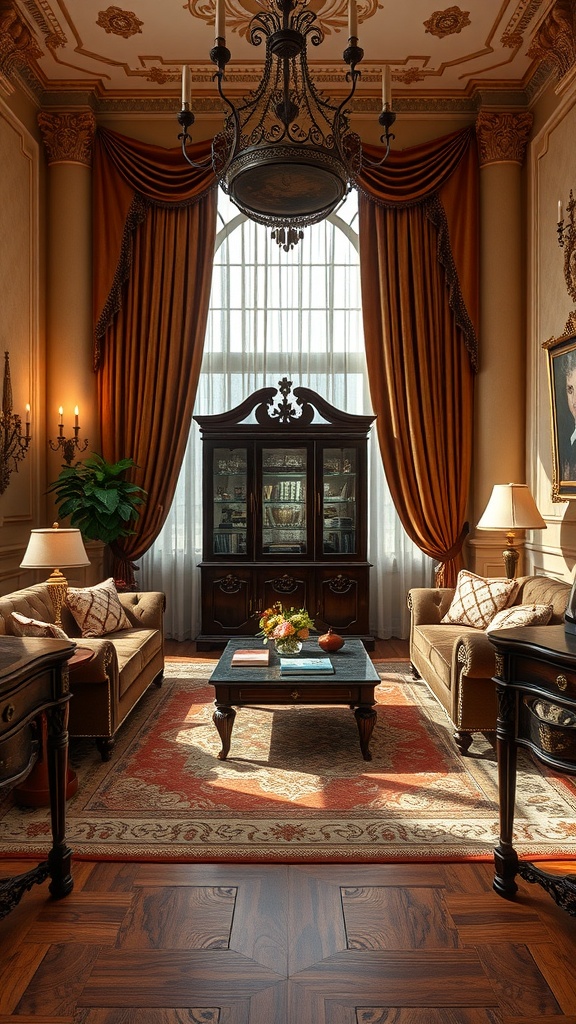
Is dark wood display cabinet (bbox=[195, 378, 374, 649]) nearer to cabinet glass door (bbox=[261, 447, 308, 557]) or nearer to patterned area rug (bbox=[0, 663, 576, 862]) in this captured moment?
cabinet glass door (bbox=[261, 447, 308, 557])

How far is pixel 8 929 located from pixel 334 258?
5.98 meters

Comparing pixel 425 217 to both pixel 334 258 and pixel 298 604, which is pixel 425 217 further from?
pixel 298 604

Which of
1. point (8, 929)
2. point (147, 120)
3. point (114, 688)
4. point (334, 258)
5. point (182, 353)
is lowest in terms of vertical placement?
point (8, 929)

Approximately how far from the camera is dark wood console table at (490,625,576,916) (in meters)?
Result: 2.40

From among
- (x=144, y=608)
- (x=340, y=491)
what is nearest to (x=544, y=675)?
(x=144, y=608)

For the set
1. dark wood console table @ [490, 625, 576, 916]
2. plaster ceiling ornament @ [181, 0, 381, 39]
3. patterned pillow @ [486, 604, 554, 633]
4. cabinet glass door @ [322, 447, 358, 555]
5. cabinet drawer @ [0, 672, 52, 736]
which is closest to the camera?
cabinet drawer @ [0, 672, 52, 736]

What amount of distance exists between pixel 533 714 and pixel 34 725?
172 centimetres

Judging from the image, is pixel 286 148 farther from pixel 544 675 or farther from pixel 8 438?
pixel 8 438

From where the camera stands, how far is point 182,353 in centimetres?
661

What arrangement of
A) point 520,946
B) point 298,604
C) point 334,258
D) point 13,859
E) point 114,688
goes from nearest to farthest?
point 520,946 < point 13,859 < point 114,688 < point 298,604 < point 334,258

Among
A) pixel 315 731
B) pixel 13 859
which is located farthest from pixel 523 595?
pixel 13 859

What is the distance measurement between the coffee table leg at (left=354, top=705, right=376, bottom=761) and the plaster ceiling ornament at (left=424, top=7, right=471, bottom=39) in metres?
4.97

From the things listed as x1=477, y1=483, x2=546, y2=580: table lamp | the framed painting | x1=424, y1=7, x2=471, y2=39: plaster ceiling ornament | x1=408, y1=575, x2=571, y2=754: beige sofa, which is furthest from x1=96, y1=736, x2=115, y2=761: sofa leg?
x1=424, y1=7, x2=471, y2=39: plaster ceiling ornament

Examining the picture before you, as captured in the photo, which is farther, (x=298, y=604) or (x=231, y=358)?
(x=231, y=358)
